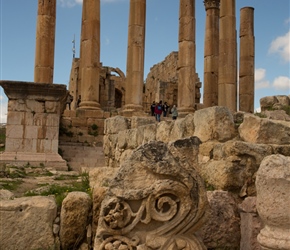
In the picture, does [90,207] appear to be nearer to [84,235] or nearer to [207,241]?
[84,235]

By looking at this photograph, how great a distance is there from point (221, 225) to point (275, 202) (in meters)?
1.17

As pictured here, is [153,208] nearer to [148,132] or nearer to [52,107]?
[148,132]

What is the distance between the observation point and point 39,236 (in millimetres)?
4156

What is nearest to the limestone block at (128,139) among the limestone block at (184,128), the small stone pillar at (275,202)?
the limestone block at (184,128)

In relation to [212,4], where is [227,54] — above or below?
below

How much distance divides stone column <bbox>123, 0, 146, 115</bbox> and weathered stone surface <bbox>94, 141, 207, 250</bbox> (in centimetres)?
1723

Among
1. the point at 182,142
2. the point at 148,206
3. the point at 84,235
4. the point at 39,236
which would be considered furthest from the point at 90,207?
the point at 182,142

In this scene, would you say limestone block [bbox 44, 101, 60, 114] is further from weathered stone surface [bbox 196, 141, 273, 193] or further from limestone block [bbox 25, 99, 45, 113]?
weathered stone surface [bbox 196, 141, 273, 193]

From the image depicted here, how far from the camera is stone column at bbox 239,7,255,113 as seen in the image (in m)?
25.1

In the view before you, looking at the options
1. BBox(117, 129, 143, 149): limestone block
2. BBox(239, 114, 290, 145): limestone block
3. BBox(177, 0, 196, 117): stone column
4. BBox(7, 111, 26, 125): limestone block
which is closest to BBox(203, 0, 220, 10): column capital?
BBox(177, 0, 196, 117): stone column

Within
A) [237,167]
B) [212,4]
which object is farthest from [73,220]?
[212,4]

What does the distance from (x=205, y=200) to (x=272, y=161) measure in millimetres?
726

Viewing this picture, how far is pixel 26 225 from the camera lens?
4141 mm

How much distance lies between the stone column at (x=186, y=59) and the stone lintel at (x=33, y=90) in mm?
10088
